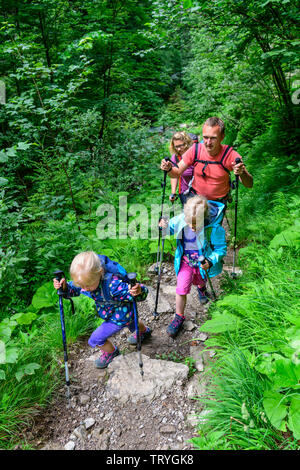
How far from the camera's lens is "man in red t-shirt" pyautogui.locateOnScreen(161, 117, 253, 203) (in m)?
3.40

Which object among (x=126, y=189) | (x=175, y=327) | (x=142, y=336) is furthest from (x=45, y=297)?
(x=126, y=189)

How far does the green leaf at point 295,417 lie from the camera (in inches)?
66.7

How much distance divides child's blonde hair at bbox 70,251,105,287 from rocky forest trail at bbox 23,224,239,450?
3.73 ft

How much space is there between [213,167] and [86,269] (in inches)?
79.9

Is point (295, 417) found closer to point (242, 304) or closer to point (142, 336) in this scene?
point (242, 304)

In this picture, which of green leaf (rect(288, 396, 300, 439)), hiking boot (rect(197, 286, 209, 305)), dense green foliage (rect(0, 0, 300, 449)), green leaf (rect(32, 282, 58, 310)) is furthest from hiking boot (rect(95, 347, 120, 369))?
green leaf (rect(288, 396, 300, 439))

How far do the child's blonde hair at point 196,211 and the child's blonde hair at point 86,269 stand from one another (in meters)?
1.16

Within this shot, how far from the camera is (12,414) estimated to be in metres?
2.43

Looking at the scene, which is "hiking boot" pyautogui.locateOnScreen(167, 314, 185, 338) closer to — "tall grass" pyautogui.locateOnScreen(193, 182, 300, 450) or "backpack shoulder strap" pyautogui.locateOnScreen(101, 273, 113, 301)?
"tall grass" pyautogui.locateOnScreen(193, 182, 300, 450)

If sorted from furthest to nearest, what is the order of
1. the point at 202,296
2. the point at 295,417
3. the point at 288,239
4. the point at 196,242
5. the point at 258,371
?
1. the point at 202,296
2. the point at 288,239
3. the point at 196,242
4. the point at 258,371
5. the point at 295,417

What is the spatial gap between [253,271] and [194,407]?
1.77 meters

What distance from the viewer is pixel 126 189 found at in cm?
800
